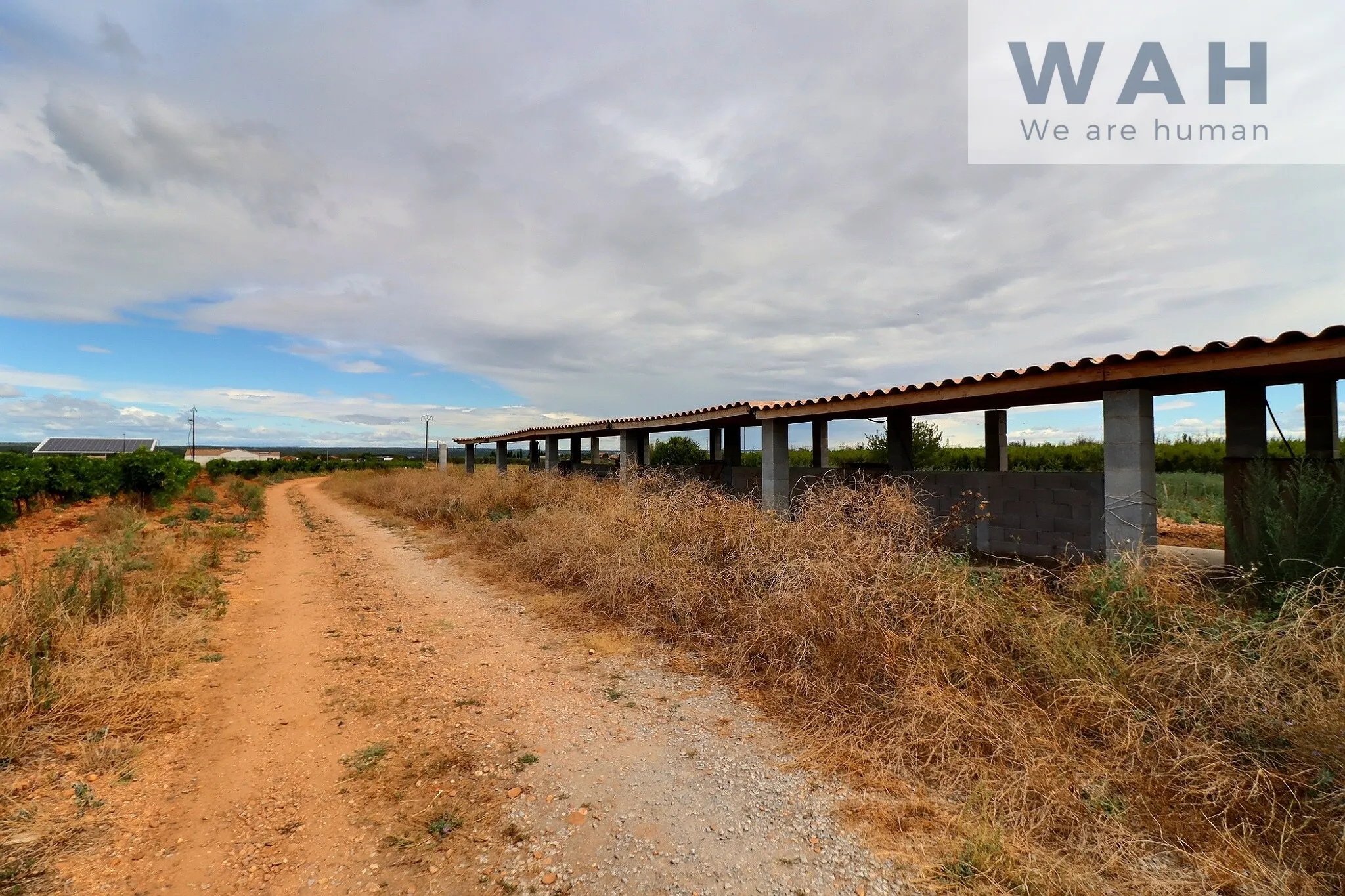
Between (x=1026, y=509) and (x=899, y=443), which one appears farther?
(x=899, y=443)

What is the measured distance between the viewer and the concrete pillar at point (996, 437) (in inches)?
412

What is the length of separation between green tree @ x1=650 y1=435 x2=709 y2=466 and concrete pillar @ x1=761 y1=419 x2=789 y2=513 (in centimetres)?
1253

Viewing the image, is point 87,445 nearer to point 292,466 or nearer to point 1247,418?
point 292,466

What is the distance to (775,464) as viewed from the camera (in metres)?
9.38

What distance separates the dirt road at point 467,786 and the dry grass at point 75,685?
0.18m

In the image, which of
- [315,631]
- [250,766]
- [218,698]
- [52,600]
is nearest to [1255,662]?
[250,766]

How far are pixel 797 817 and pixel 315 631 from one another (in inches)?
200

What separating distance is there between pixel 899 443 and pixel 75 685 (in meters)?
10.9

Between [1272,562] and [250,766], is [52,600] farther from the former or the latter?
[1272,562]

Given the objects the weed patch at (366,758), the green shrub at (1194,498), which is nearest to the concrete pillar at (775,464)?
the green shrub at (1194,498)

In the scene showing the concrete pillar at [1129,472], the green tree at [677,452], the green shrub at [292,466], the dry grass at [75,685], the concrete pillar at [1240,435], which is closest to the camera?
the dry grass at [75,685]

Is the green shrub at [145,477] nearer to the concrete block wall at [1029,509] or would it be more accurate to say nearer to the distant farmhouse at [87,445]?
the concrete block wall at [1029,509]

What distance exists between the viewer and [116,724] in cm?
345

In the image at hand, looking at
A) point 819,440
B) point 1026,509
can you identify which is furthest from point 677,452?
point 1026,509
